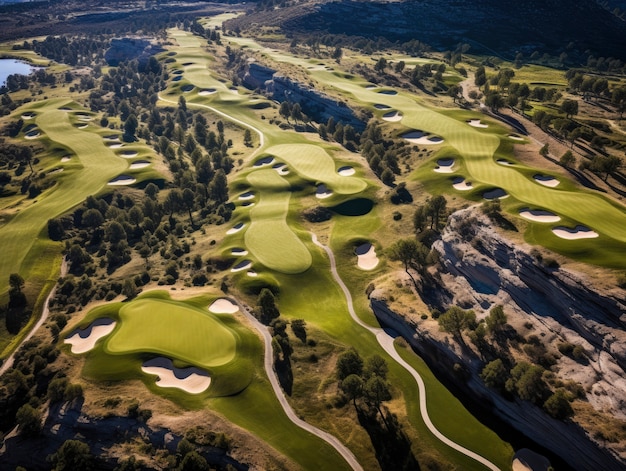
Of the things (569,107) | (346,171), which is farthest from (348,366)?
(569,107)

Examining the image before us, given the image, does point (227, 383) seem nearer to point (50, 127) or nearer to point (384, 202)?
point (384, 202)

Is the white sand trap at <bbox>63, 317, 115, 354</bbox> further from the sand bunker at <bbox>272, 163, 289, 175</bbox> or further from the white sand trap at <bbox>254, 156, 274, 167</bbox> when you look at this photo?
the white sand trap at <bbox>254, 156, 274, 167</bbox>

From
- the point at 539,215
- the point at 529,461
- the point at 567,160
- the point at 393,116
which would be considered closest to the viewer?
the point at 529,461

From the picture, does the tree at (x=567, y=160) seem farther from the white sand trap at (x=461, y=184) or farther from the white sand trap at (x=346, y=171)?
the white sand trap at (x=346, y=171)

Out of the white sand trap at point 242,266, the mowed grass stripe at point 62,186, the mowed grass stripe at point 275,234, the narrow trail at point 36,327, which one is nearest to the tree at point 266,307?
the mowed grass stripe at point 275,234

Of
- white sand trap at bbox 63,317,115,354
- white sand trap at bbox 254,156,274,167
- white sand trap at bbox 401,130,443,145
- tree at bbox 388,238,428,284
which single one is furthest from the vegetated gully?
white sand trap at bbox 401,130,443,145

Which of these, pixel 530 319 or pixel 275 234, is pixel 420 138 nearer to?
pixel 275 234
